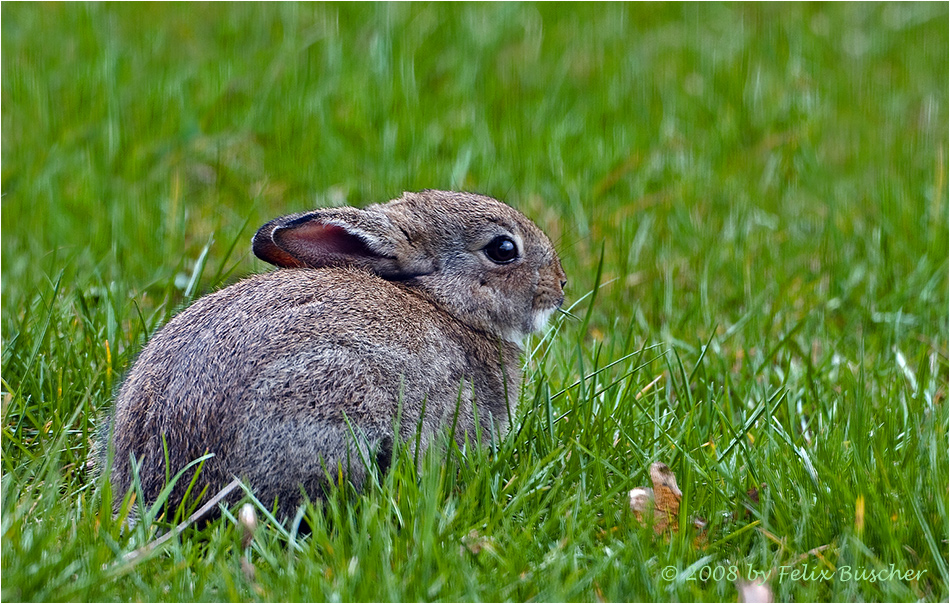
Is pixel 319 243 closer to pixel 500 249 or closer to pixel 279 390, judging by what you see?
pixel 500 249

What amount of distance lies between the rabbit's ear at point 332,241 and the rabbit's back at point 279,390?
0.37m

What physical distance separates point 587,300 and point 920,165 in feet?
11.5

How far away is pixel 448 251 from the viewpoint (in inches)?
188

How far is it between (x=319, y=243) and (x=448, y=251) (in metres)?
0.58

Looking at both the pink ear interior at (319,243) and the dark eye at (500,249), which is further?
the dark eye at (500,249)

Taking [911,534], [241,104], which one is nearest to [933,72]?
[241,104]

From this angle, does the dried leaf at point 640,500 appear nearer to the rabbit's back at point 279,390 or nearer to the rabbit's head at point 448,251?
the rabbit's back at point 279,390

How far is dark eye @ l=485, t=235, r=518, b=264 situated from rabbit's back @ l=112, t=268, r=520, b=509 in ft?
2.68

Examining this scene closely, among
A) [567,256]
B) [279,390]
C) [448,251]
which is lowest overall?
[567,256]

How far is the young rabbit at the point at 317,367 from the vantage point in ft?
12.1

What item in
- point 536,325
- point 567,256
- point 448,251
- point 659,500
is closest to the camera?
point 659,500

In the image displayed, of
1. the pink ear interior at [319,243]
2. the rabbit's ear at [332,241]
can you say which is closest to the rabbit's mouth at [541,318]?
the rabbit's ear at [332,241]

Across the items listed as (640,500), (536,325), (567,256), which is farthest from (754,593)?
(567,256)

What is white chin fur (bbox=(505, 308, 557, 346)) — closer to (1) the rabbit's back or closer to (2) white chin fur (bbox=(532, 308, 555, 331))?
(2) white chin fur (bbox=(532, 308, 555, 331))
